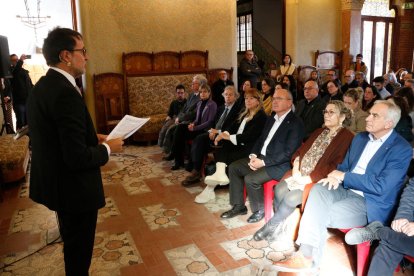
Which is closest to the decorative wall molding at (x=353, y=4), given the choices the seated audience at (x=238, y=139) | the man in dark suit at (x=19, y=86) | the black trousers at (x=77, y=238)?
the seated audience at (x=238, y=139)

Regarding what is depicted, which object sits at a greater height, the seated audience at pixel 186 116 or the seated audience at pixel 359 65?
the seated audience at pixel 359 65

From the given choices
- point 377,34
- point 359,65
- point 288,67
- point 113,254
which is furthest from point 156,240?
point 377,34

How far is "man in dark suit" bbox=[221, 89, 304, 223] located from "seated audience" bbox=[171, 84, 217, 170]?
144 centimetres

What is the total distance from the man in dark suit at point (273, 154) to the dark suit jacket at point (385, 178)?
81 cm

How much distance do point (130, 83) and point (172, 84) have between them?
0.82 m

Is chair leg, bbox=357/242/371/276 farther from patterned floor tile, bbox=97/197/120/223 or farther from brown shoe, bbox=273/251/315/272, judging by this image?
patterned floor tile, bbox=97/197/120/223

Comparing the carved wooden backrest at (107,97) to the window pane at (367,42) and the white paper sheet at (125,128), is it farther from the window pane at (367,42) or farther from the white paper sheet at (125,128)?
the window pane at (367,42)

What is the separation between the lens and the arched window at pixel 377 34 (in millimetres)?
10250

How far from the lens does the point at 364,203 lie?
8.09 ft

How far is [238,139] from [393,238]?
6.21ft

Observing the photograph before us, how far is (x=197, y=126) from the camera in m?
4.82

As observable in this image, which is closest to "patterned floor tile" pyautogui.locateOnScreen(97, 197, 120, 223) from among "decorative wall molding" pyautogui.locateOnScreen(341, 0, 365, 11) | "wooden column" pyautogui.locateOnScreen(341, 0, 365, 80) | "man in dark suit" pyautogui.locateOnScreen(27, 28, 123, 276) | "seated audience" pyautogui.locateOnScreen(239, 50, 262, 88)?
"man in dark suit" pyautogui.locateOnScreen(27, 28, 123, 276)

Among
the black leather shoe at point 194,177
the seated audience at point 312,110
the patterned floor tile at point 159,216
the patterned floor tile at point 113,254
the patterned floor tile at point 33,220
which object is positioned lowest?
the patterned floor tile at point 113,254

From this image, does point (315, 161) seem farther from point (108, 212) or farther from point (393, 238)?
point (108, 212)
